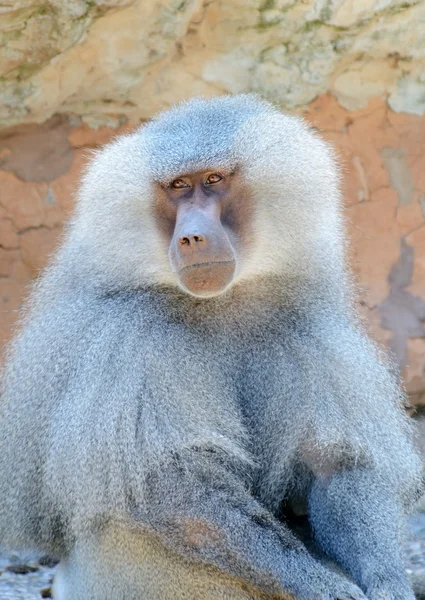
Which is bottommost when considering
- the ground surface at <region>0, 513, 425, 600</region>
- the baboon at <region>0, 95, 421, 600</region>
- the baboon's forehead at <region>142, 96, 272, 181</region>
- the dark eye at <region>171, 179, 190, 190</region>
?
the ground surface at <region>0, 513, 425, 600</region>

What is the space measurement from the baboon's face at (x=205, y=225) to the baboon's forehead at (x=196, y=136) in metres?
0.04

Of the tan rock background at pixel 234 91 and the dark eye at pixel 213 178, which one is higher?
the tan rock background at pixel 234 91

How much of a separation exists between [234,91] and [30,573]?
7.58ft

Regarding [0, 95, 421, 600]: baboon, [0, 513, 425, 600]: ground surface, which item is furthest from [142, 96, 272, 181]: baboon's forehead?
[0, 513, 425, 600]: ground surface

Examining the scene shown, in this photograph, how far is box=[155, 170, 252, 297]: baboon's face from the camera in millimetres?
2918

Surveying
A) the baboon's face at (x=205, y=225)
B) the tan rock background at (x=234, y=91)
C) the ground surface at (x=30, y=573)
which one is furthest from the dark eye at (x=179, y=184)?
the ground surface at (x=30, y=573)

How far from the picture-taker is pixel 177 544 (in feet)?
9.24

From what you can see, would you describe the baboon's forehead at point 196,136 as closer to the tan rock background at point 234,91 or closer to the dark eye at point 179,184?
the dark eye at point 179,184

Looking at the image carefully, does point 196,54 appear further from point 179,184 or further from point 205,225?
point 205,225

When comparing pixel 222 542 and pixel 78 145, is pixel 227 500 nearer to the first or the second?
pixel 222 542

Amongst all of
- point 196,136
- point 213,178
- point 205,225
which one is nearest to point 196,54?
point 196,136

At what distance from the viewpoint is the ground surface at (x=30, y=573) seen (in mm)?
3980

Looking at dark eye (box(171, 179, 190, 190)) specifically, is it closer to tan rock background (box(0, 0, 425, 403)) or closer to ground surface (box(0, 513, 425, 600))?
tan rock background (box(0, 0, 425, 403))

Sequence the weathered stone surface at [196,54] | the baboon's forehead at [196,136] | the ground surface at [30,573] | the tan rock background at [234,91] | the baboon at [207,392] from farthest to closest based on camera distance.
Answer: the tan rock background at [234,91], the weathered stone surface at [196,54], the ground surface at [30,573], the baboon's forehead at [196,136], the baboon at [207,392]
